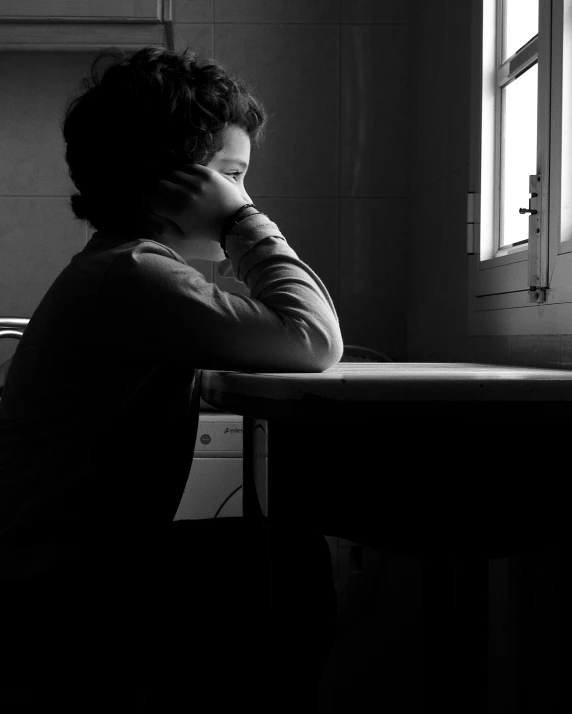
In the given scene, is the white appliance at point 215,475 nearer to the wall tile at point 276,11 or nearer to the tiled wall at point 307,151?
the tiled wall at point 307,151

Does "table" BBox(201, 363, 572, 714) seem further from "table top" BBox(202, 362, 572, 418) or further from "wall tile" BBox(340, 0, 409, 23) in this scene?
"wall tile" BBox(340, 0, 409, 23)

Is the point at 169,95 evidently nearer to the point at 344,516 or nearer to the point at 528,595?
the point at 344,516

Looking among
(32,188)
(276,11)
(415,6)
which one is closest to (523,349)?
(415,6)

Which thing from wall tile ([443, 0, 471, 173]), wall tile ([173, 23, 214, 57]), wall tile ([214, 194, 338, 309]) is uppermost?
wall tile ([173, 23, 214, 57])

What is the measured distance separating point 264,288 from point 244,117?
23 cm

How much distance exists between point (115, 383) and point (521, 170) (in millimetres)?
1271

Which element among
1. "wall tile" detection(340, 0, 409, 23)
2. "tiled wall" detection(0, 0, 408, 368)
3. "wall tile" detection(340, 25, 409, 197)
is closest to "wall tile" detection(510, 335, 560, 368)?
"tiled wall" detection(0, 0, 408, 368)

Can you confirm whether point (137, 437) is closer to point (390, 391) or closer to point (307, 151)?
point (390, 391)

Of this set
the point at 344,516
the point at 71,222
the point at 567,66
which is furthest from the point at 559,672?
the point at 71,222

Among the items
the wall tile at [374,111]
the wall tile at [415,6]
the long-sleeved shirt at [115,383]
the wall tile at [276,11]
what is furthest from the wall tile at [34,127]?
the long-sleeved shirt at [115,383]

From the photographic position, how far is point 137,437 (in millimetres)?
920

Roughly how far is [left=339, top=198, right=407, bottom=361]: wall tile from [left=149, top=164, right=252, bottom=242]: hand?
1673 mm

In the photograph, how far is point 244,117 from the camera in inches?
41.8

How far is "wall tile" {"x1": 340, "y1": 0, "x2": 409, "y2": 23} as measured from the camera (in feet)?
8.80
